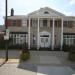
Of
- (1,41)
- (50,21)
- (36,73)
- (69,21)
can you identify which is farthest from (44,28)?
(36,73)

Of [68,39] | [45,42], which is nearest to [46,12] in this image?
[45,42]

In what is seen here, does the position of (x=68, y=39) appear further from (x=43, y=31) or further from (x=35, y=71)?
(x=35, y=71)

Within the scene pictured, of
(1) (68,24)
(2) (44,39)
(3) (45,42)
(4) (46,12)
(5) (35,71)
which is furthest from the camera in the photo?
(1) (68,24)

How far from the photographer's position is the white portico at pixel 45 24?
42500mm

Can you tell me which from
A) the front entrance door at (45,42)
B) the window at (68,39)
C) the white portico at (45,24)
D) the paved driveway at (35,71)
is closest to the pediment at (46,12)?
the white portico at (45,24)

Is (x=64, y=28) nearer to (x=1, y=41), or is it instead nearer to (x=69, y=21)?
(x=69, y=21)

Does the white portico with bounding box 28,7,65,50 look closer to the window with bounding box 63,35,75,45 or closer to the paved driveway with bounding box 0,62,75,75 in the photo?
the window with bounding box 63,35,75,45

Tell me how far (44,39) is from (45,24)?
2.86 m

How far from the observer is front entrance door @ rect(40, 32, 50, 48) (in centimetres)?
4419

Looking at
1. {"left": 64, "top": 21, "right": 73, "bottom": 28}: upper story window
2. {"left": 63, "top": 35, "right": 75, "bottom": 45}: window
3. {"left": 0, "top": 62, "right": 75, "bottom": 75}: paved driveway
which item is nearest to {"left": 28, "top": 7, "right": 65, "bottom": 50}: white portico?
{"left": 63, "top": 35, "right": 75, "bottom": 45}: window

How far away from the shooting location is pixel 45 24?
4481 cm

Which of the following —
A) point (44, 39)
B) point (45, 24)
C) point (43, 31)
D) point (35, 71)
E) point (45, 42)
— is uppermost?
point (45, 24)

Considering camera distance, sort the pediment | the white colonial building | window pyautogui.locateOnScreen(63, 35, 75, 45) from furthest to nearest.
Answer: window pyautogui.locateOnScreen(63, 35, 75, 45)
the white colonial building
the pediment

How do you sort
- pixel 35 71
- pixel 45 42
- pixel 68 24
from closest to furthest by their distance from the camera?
pixel 35 71 < pixel 45 42 < pixel 68 24
